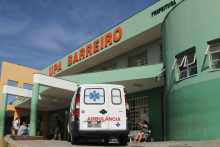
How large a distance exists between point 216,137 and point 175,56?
399 centimetres

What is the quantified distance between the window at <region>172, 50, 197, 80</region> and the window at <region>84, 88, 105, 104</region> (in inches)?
161

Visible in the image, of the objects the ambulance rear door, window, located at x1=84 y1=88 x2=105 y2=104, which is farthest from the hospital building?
window, located at x1=84 y1=88 x2=105 y2=104

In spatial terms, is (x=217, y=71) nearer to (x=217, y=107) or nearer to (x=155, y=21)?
(x=217, y=107)

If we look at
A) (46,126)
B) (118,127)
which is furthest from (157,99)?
(46,126)

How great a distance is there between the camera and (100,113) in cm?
826

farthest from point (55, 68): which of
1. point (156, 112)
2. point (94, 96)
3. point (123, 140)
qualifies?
point (123, 140)

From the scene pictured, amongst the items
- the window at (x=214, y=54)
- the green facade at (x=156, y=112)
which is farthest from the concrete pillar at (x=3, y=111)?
the window at (x=214, y=54)

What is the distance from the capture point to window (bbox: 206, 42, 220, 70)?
9.28m

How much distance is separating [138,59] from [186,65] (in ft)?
26.4

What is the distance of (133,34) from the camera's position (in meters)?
16.6

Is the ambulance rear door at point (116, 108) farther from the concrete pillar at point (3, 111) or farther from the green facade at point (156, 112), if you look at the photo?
the concrete pillar at point (3, 111)

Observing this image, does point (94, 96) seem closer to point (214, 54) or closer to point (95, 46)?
point (214, 54)

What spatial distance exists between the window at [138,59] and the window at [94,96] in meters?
9.74

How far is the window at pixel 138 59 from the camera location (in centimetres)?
1794
